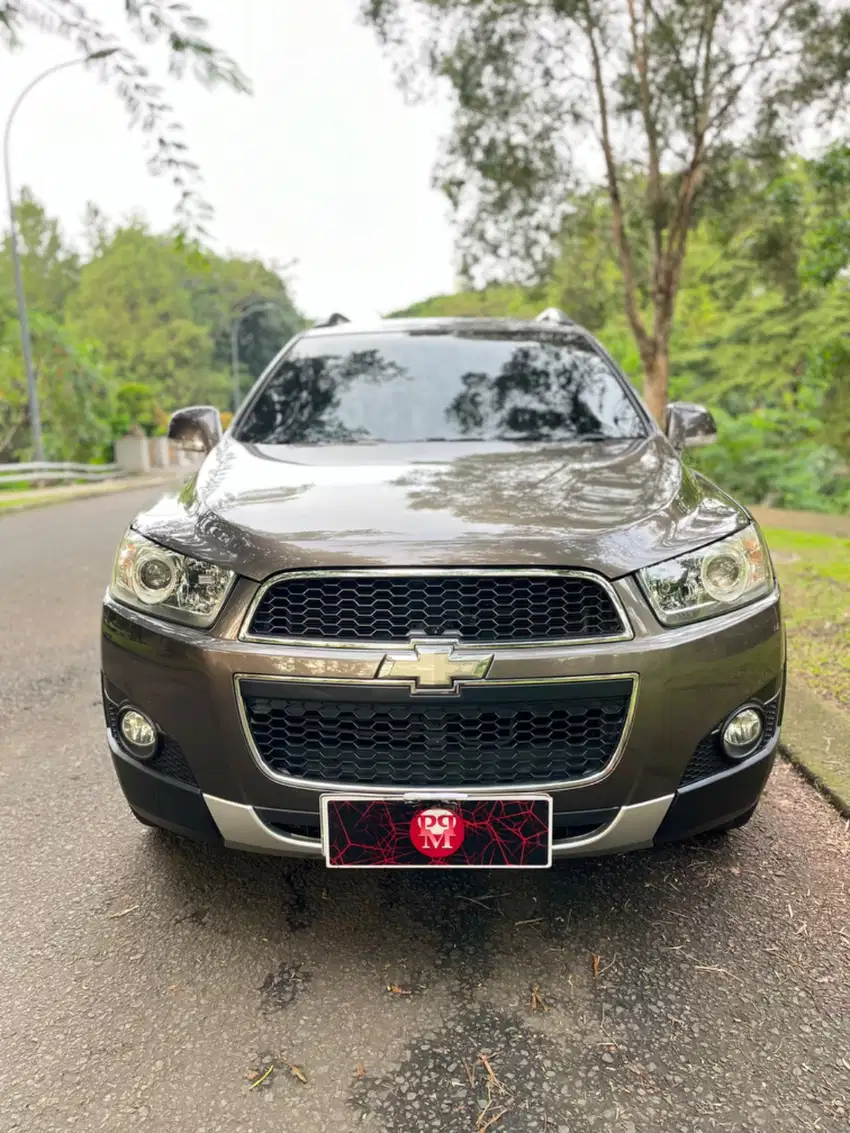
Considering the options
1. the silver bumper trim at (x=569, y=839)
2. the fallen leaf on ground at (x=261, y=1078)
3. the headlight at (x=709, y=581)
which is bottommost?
the fallen leaf on ground at (x=261, y=1078)

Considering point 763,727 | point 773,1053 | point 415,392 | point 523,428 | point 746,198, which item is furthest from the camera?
point 746,198

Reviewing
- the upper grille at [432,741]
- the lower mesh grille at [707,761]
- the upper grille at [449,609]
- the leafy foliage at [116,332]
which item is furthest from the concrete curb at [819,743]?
the leafy foliage at [116,332]

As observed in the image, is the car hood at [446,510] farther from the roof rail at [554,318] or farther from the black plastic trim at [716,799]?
the roof rail at [554,318]

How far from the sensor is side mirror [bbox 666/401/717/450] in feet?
11.9

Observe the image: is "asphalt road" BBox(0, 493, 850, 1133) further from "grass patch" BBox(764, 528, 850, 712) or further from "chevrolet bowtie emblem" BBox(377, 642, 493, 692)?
"grass patch" BBox(764, 528, 850, 712)

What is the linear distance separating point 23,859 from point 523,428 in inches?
88.4

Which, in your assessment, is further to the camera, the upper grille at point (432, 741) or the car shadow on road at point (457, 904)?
the car shadow on road at point (457, 904)

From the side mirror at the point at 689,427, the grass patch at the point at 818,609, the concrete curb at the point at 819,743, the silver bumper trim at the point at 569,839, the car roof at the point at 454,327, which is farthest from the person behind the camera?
the grass patch at the point at 818,609

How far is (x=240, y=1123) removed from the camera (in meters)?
1.74

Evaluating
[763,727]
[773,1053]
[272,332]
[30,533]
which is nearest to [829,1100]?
[773,1053]

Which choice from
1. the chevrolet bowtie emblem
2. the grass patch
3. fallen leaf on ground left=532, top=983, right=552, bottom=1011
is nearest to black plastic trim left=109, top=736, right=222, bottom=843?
the chevrolet bowtie emblem

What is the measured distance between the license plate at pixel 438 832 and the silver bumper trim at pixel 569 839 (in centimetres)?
8

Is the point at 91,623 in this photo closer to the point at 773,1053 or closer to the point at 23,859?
the point at 23,859

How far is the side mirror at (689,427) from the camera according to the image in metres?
3.62
